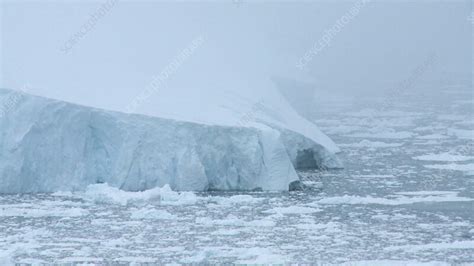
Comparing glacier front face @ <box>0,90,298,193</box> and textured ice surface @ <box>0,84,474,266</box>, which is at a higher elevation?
glacier front face @ <box>0,90,298,193</box>

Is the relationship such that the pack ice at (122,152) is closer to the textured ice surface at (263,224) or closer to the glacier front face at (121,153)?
the glacier front face at (121,153)

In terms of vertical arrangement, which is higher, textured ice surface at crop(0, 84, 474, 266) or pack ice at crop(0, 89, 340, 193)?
pack ice at crop(0, 89, 340, 193)

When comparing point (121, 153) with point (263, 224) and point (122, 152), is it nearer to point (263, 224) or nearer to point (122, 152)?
point (122, 152)

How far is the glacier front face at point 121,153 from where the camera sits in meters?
9.79

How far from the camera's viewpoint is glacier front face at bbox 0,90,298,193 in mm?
9789

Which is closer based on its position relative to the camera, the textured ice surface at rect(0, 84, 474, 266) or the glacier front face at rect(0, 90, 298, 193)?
the textured ice surface at rect(0, 84, 474, 266)

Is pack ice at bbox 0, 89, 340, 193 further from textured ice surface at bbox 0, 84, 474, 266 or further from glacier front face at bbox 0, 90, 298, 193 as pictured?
textured ice surface at bbox 0, 84, 474, 266

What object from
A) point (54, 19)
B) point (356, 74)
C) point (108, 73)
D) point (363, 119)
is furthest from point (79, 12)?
point (356, 74)

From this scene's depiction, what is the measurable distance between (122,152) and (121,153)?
0.05 ft

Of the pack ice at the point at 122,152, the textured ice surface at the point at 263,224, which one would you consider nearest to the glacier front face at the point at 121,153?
the pack ice at the point at 122,152

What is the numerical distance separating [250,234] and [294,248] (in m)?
0.60

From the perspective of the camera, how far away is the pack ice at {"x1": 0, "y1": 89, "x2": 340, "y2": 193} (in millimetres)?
9789

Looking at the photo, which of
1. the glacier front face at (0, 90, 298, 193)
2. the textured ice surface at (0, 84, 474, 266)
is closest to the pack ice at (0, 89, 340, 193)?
the glacier front face at (0, 90, 298, 193)

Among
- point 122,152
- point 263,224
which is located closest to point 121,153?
point 122,152
